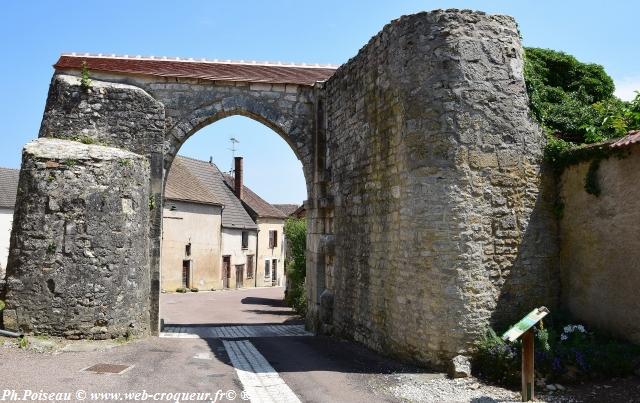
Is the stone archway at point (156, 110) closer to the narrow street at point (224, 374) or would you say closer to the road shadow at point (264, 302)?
the narrow street at point (224, 374)

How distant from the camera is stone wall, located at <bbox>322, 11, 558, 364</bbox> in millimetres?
6914

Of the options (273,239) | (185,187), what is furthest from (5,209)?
(273,239)

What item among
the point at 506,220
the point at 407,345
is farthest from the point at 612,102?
the point at 407,345

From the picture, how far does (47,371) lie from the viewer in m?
6.74

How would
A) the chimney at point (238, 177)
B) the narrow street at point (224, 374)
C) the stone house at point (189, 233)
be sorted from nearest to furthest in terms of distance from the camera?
1. the narrow street at point (224, 374)
2. the stone house at point (189, 233)
3. the chimney at point (238, 177)

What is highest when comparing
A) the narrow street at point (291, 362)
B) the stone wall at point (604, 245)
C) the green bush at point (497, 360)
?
the stone wall at point (604, 245)

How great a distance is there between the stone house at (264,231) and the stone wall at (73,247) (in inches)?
957

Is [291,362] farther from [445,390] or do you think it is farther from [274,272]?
[274,272]

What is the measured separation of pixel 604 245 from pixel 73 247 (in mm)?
7568

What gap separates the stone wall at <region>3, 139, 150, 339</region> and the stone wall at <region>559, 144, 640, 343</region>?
22.0 ft

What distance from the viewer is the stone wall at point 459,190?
22.7ft

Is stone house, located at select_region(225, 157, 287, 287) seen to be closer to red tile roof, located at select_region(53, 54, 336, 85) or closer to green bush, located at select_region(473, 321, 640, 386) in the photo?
red tile roof, located at select_region(53, 54, 336, 85)

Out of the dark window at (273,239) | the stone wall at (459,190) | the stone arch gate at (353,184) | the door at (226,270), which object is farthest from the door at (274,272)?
the stone wall at (459,190)

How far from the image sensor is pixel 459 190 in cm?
699
